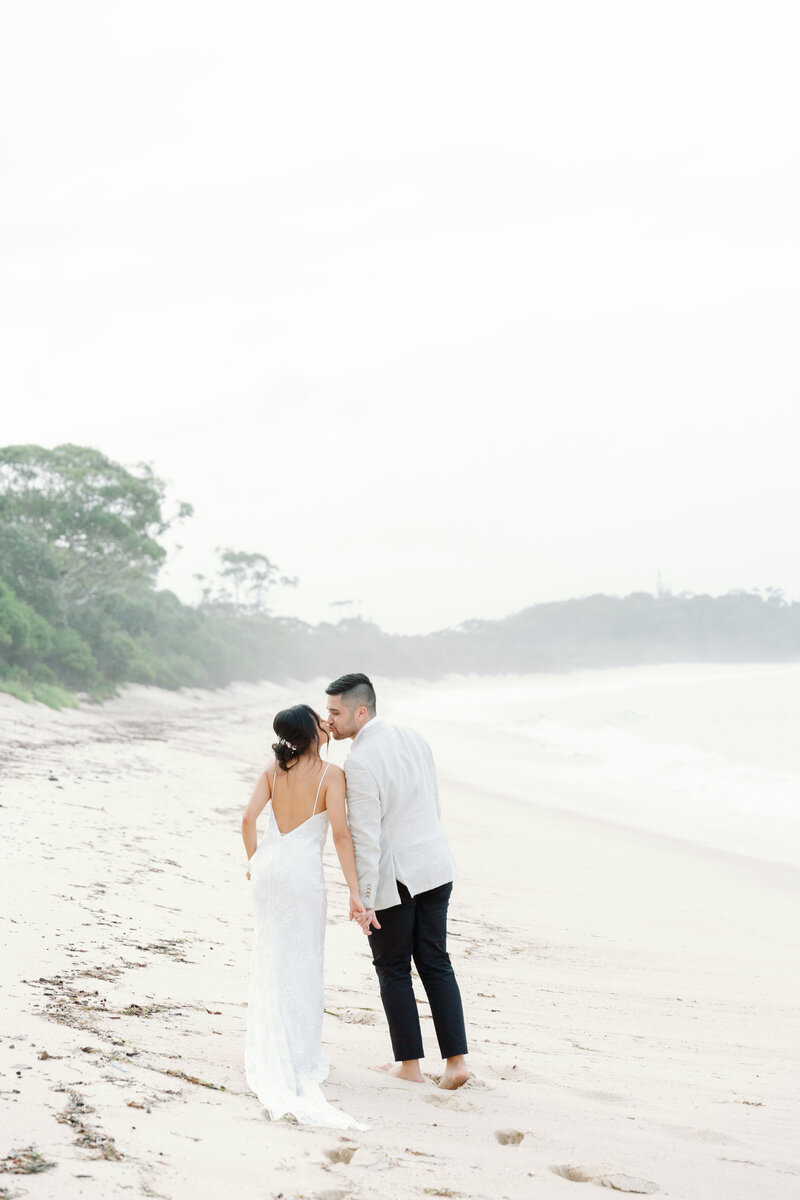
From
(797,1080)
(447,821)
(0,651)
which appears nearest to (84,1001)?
(797,1080)

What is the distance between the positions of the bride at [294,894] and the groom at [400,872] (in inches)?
3.7

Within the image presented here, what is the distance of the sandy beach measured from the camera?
9.02 ft

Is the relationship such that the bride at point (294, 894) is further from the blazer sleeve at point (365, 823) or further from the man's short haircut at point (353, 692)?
the man's short haircut at point (353, 692)

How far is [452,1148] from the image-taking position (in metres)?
3.03

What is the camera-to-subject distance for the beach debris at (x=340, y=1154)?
2.84 metres

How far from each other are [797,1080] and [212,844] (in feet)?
18.6

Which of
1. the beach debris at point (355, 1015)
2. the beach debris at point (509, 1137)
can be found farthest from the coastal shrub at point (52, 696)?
the beach debris at point (509, 1137)

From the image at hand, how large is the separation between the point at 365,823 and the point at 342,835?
0.40ft

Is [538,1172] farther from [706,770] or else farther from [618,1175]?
[706,770]

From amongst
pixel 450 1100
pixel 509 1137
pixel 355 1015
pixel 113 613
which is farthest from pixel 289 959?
pixel 113 613

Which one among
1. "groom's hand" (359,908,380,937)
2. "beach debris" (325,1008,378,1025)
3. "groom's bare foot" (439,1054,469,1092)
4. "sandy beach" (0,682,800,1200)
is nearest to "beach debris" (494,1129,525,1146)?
"sandy beach" (0,682,800,1200)

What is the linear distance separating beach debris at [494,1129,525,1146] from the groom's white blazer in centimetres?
90

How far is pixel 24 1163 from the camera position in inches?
95.3

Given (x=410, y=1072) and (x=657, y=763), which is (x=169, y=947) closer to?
(x=410, y=1072)
